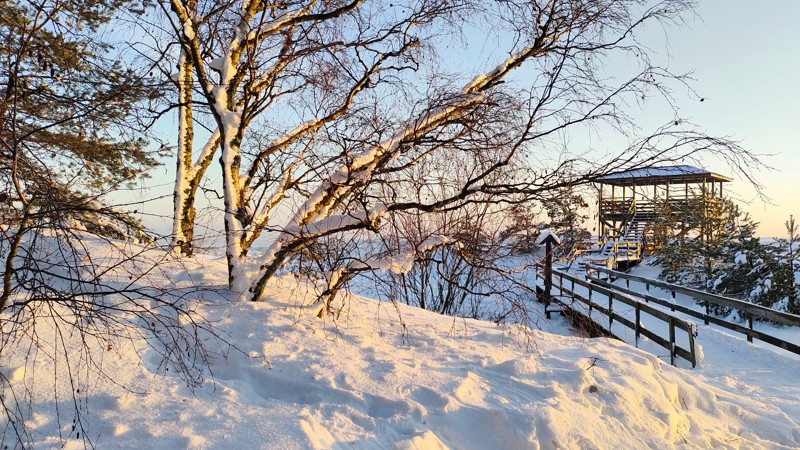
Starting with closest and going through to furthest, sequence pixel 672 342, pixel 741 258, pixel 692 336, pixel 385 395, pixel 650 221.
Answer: pixel 385 395, pixel 692 336, pixel 672 342, pixel 741 258, pixel 650 221

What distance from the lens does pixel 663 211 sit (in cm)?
2441

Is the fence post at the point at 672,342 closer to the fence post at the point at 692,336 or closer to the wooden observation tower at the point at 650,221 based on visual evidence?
the fence post at the point at 692,336

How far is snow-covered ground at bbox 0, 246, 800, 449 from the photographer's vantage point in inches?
127

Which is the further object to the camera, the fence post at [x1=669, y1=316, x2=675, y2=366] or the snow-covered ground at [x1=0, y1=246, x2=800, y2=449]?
the fence post at [x1=669, y1=316, x2=675, y2=366]

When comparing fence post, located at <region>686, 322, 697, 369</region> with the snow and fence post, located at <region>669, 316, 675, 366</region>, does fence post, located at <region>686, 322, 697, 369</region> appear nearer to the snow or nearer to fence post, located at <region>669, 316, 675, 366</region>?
fence post, located at <region>669, 316, 675, 366</region>

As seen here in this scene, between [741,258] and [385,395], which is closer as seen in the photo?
[385,395]

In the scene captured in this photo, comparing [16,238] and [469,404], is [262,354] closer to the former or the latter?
[469,404]

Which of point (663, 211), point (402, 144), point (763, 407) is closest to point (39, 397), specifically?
point (402, 144)

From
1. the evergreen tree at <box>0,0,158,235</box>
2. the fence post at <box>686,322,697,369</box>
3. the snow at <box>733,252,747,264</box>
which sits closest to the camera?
the evergreen tree at <box>0,0,158,235</box>

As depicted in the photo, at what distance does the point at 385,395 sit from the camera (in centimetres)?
384

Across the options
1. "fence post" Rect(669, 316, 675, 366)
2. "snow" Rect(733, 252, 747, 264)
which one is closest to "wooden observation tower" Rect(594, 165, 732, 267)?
"snow" Rect(733, 252, 747, 264)

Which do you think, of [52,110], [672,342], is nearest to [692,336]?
[672,342]

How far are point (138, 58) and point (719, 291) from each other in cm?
1733

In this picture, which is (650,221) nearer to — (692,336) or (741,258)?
(741,258)
